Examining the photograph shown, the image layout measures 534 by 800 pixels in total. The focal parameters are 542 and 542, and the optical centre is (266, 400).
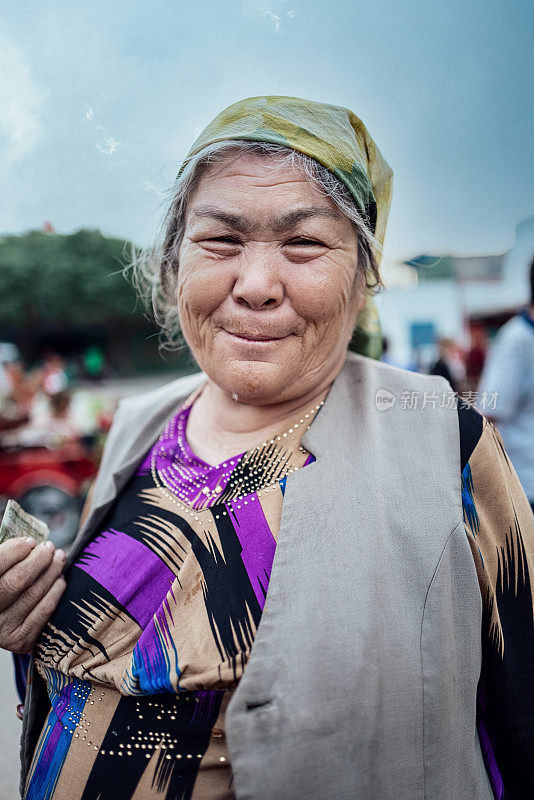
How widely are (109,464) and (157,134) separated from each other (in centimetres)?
95

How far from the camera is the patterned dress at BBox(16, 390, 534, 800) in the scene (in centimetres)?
101

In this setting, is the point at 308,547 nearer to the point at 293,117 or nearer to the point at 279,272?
the point at 279,272

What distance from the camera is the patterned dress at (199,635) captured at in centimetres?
101

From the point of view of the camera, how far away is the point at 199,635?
3.32 ft

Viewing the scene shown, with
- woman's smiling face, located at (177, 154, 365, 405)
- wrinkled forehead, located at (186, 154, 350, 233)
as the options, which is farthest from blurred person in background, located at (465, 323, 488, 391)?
wrinkled forehead, located at (186, 154, 350, 233)

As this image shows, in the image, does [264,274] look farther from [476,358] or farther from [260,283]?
[476,358]

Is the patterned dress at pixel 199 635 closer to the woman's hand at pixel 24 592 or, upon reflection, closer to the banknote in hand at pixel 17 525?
the woman's hand at pixel 24 592

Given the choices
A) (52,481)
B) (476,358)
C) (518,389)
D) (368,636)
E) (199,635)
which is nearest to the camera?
(368,636)

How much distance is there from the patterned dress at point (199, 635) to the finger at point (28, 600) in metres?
0.07

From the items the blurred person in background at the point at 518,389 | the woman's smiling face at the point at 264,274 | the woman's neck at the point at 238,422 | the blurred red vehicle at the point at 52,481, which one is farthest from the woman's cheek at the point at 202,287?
the blurred red vehicle at the point at 52,481

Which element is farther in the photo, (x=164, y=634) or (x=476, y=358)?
(x=476, y=358)

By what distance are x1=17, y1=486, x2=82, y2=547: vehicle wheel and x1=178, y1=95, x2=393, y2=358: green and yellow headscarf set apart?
461 centimetres

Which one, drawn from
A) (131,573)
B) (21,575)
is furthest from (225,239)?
(21,575)

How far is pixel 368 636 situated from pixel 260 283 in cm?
67
